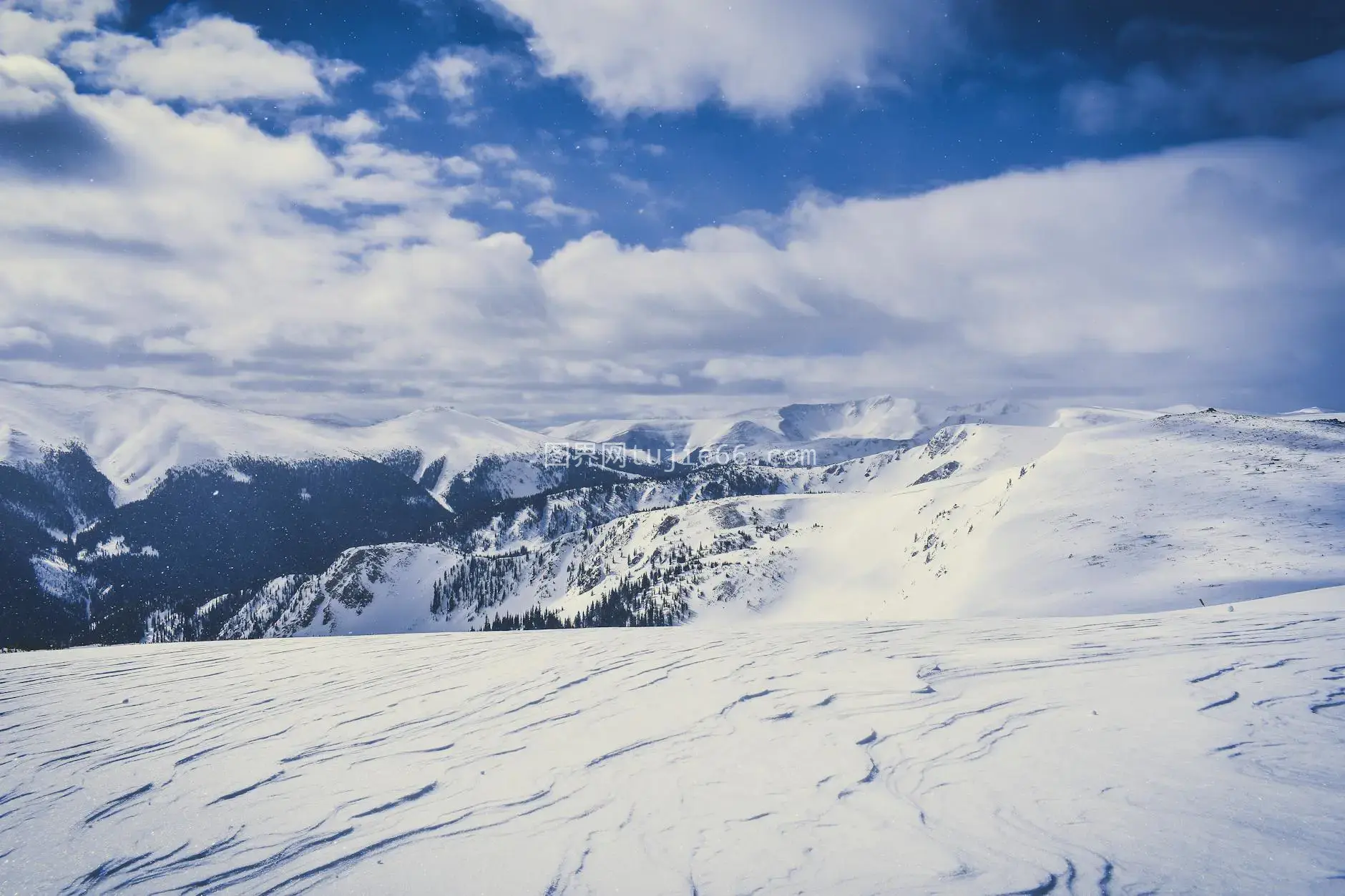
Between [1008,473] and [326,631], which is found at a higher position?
[1008,473]

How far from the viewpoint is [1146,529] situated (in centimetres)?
3578

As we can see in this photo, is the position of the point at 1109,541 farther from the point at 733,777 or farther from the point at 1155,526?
the point at 733,777

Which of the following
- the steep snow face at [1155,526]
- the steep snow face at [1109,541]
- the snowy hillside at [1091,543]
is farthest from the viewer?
the snowy hillside at [1091,543]

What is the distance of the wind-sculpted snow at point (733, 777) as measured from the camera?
4801 millimetres

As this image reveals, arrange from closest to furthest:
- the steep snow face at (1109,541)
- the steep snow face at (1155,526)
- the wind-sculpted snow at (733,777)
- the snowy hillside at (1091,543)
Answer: the wind-sculpted snow at (733,777) → the steep snow face at (1155,526) → the steep snow face at (1109,541) → the snowy hillside at (1091,543)

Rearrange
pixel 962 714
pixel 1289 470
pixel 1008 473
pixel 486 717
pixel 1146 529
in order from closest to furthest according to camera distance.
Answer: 1. pixel 962 714
2. pixel 486 717
3. pixel 1146 529
4. pixel 1289 470
5. pixel 1008 473

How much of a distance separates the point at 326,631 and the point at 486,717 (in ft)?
659

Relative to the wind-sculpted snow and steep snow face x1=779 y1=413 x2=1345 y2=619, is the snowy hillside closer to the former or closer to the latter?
steep snow face x1=779 y1=413 x2=1345 y2=619

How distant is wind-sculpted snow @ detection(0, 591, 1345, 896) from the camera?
15.8ft

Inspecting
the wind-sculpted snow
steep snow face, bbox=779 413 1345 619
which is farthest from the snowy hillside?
the wind-sculpted snow

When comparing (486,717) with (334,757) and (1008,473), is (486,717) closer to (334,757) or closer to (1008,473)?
(334,757)

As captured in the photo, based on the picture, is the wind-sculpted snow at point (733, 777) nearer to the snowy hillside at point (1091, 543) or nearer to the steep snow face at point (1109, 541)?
the steep snow face at point (1109, 541)

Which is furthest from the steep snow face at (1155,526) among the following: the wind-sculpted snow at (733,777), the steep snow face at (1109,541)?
the wind-sculpted snow at (733,777)

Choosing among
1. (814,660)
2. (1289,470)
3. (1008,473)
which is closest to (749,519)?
(1008,473)
